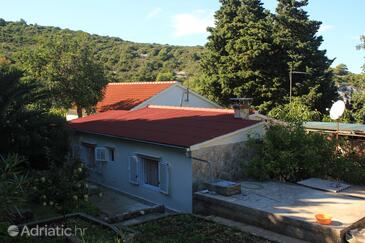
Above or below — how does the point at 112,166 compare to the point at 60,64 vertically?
below

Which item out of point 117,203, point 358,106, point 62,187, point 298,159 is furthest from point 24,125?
point 358,106

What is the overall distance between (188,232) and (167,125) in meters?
6.38

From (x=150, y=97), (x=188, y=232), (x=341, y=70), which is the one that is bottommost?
(x=188, y=232)

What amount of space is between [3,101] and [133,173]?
16.8 feet

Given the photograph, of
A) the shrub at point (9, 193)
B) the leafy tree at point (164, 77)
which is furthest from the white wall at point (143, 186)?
the leafy tree at point (164, 77)

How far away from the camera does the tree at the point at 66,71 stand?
23.1m

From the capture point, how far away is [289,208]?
10203mm

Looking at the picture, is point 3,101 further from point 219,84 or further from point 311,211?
point 219,84

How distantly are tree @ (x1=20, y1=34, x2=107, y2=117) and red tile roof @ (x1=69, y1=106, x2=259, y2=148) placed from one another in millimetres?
4672

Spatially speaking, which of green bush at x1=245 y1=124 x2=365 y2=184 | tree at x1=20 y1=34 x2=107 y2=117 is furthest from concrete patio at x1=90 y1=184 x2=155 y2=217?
tree at x1=20 y1=34 x2=107 y2=117

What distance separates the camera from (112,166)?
1550cm

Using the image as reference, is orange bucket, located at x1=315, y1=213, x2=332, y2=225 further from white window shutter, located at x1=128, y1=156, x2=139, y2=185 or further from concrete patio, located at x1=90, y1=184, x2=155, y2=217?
white window shutter, located at x1=128, y1=156, x2=139, y2=185

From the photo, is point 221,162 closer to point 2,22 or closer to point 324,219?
point 324,219

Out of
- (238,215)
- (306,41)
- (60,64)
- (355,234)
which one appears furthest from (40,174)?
(306,41)
